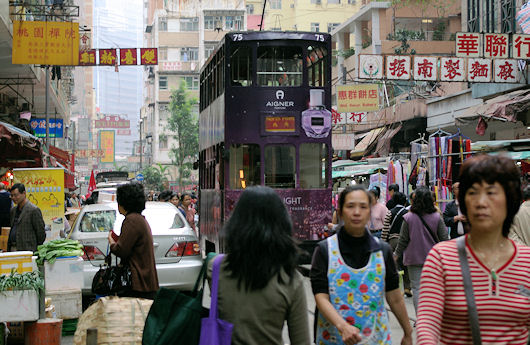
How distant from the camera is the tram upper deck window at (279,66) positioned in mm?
14797

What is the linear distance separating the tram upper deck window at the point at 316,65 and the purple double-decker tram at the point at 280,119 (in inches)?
0.7

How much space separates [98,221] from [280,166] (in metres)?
5.22

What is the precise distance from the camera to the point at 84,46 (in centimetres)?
3161

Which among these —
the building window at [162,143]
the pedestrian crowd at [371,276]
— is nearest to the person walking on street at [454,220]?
the pedestrian crowd at [371,276]

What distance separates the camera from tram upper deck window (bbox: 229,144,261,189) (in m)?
14.8

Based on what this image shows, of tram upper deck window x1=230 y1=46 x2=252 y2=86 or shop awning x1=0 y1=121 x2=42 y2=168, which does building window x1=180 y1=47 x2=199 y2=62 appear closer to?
shop awning x1=0 y1=121 x2=42 y2=168

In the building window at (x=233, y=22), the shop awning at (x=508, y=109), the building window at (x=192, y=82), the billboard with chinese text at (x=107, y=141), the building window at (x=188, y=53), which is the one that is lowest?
the shop awning at (x=508, y=109)

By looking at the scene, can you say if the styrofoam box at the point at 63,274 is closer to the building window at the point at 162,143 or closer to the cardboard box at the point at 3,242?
the cardboard box at the point at 3,242

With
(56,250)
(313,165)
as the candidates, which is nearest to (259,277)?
(56,250)

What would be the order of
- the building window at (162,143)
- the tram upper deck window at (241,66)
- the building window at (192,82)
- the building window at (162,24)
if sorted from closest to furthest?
the tram upper deck window at (241,66), the building window at (192,82), the building window at (162,24), the building window at (162,143)

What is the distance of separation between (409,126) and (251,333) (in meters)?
30.7

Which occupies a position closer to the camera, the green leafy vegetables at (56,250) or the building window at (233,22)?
the green leafy vegetables at (56,250)

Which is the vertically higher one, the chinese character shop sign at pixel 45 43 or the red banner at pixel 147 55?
the red banner at pixel 147 55

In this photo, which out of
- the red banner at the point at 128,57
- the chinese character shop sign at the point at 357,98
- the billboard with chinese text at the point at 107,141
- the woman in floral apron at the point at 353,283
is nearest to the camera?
the woman in floral apron at the point at 353,283
